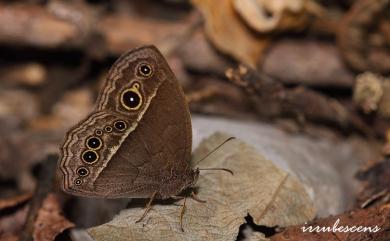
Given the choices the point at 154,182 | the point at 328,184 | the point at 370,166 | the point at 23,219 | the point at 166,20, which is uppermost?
the point at 166,20

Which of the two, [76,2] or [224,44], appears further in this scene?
[76,2]

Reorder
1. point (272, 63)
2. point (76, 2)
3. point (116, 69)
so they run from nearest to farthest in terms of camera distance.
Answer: point (116, 69) → point (272, 63) → point (76, 2)

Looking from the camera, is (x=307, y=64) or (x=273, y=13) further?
(x=307, y=64)

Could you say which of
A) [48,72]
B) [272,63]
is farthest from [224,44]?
[48,72]

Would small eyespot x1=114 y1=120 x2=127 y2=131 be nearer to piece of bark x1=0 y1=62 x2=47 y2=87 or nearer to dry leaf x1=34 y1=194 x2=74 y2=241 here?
dry leaf x1=34 y1=194 x2=74 y2=241

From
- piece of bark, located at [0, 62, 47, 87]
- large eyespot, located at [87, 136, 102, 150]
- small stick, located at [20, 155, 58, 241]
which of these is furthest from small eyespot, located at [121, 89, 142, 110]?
piece of bark, located at [0, 62, 47, 87]

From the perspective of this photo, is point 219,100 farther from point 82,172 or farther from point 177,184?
point 82,172

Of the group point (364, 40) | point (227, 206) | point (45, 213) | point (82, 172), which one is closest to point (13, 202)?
point (45, 213)

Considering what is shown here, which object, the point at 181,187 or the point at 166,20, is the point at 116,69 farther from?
the point at 166,20
